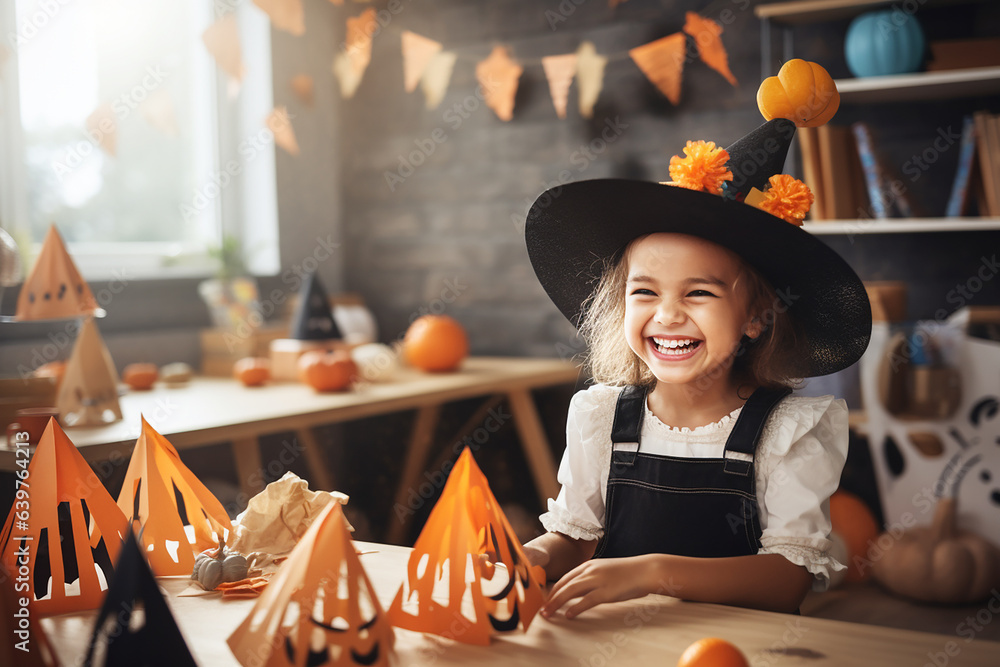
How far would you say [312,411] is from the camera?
82.4 inches

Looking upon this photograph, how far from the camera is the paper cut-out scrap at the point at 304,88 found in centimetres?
335

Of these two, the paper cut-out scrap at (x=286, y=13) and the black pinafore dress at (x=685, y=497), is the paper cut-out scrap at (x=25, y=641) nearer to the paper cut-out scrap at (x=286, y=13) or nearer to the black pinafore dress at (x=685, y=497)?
the black pinafore dress at (x=685, y=497)

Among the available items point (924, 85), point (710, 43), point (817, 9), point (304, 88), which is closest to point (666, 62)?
point (710, 43)

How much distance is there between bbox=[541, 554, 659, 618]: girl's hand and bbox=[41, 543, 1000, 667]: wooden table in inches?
0.5

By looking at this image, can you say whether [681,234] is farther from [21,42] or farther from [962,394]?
[21,42]

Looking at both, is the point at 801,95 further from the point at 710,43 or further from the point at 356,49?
the point at 356,49

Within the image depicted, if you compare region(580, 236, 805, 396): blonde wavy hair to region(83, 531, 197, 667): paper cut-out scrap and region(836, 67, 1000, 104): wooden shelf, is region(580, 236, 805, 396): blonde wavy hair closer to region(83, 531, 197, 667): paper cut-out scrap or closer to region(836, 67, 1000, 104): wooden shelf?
region(83, 531, 197, 667): paper cut-out scrap

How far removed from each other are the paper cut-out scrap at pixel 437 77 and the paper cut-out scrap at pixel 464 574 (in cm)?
265

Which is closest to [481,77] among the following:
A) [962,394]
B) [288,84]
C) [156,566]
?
[288,84]

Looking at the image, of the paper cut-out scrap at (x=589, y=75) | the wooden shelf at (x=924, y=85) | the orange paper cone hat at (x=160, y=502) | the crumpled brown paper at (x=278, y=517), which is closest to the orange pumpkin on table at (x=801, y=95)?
the crumpled brown paper at (x=278, y=517)

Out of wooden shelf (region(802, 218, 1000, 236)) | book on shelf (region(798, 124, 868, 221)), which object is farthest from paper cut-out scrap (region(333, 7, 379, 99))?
wooden shelf (region(802, 218, 1000, 236))

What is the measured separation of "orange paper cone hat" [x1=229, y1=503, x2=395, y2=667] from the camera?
0.67m

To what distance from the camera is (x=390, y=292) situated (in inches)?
139

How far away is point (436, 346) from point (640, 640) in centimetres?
198
